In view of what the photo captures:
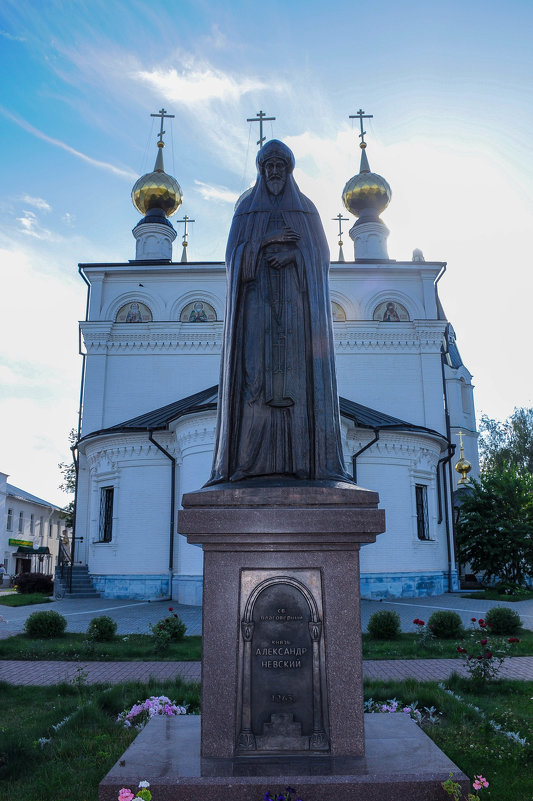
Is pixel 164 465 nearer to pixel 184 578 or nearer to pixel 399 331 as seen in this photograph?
pixel 184 578

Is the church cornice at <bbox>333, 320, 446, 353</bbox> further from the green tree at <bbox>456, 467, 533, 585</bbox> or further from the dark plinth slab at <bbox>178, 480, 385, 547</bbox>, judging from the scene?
the dark plinth slab at <bbox>178, 480, 385, 547</bbox>

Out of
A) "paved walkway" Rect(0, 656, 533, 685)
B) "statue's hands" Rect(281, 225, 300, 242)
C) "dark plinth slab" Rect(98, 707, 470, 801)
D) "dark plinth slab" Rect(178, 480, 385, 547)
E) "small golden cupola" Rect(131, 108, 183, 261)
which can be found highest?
"small golden cupola" Rect(131, 108, 183, 261)

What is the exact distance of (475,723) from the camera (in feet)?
17.6

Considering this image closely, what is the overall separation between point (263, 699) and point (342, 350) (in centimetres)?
1926

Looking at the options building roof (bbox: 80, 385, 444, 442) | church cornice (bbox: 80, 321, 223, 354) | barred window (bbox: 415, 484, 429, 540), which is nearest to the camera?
building roof (bbox: 80, 385, 444, 442)

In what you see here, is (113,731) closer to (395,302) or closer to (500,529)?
(500,529)

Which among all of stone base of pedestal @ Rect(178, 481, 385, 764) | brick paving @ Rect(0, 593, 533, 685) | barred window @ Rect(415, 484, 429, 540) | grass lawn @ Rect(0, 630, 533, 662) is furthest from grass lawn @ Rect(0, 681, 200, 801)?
barred window @ Rect(415, 484, 429, 540)

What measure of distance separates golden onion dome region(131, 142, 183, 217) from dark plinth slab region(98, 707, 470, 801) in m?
24.2

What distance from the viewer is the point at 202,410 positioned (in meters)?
16.4

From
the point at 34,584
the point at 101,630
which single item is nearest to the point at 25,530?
the point at 34,584

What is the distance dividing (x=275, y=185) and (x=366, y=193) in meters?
22.5

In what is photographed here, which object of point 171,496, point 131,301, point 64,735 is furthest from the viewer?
point 131,301

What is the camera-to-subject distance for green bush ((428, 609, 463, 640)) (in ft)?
34.5

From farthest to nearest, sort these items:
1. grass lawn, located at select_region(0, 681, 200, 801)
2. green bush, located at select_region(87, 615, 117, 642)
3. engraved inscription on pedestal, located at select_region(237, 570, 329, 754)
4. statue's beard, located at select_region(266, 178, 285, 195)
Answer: green bush, located at select_region(87, 615, 117, 642), statue's beard, located at select_region(266, 178, 285, 195), grass lawn, located at select_region(0, 681, 200, 801), engraved inscription on pedestal, located at select_region(237, 570, 329, 754)
